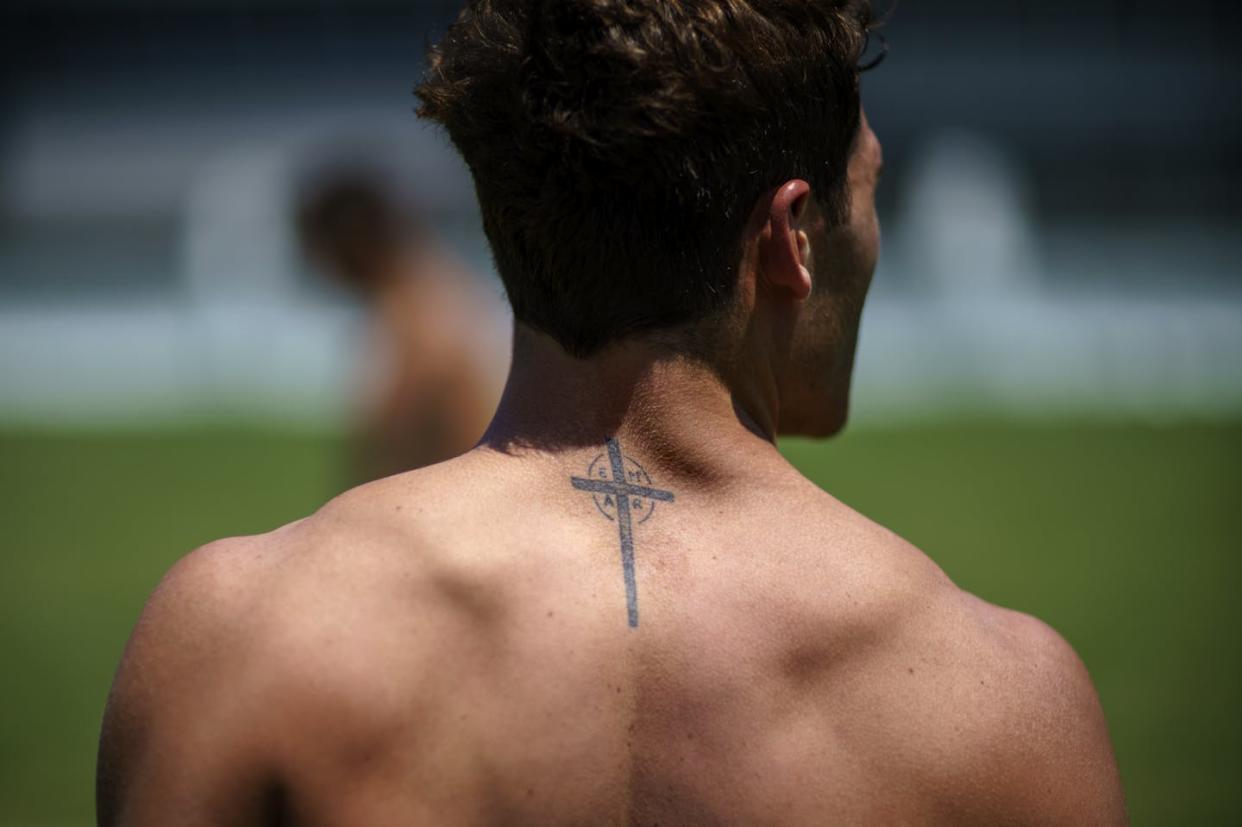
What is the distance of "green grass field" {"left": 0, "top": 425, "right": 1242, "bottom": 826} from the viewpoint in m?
7.02

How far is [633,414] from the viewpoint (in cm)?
202

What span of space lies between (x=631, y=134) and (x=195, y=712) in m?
0.96

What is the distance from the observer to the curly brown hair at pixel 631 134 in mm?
1937

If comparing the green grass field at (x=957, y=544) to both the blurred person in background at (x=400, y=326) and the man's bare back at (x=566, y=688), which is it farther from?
the man's bare back at (x=566, y=688)

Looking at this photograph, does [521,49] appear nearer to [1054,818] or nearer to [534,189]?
[534,189]

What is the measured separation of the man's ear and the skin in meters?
0.36

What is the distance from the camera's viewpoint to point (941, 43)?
23.3 metres

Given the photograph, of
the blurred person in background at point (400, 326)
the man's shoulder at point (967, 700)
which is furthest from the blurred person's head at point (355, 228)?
the man's shoulder at point (967, 700)

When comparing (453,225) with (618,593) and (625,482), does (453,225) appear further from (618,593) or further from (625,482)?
(618,593)

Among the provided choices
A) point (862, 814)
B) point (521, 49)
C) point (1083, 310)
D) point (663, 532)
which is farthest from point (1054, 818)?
point (1083, 310)

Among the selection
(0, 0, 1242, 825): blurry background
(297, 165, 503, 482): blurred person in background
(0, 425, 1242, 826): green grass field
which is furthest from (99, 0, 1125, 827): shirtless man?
(0, 0, 1242, 825): blurry background

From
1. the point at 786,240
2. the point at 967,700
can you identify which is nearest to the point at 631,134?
the point at 786,240

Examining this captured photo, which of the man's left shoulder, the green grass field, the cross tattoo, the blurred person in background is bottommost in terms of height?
the green grass field

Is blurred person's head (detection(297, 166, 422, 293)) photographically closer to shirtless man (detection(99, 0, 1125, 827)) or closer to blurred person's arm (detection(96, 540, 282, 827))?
shirtless man (detection(99, 0, 1125, 827))
